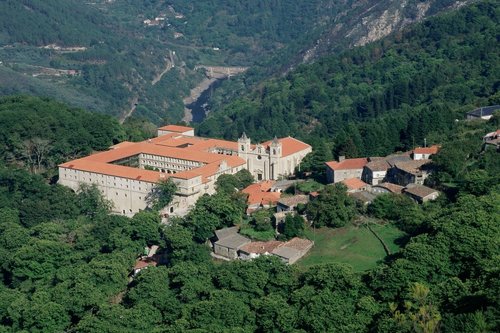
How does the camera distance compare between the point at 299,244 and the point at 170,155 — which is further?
the point at 170,155

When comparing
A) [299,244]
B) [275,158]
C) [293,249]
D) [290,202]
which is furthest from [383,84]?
[293,249]

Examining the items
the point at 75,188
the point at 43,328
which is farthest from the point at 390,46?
the point at 43,328

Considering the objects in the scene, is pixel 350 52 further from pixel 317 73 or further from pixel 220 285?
pixel 220 285

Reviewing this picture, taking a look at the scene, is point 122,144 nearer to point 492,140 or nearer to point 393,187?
point 393,187

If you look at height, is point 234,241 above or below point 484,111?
below

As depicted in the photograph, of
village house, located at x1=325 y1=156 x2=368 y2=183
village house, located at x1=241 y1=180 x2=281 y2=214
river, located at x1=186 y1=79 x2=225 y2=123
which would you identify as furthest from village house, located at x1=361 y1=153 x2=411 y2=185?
river, located at x1=186 y1=79 x2=225 y2=123

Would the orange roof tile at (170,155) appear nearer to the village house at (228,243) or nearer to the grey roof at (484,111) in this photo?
the village house at (228,243)

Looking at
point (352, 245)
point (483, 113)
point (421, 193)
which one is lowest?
point (352, 245)
